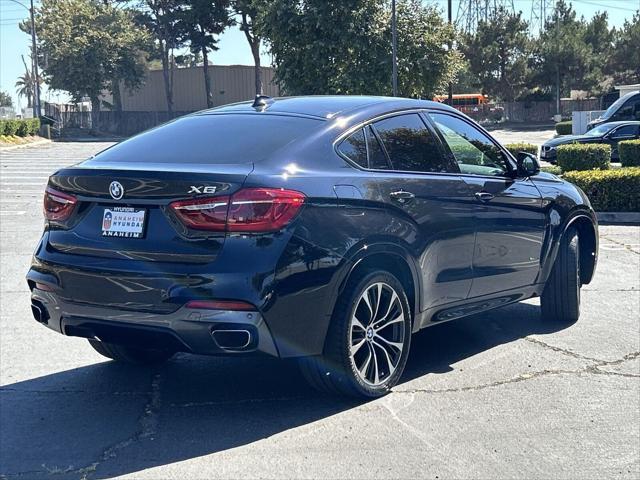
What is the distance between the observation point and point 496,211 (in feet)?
18.8

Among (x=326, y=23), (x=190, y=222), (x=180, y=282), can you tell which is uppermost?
(x=326, y=23)

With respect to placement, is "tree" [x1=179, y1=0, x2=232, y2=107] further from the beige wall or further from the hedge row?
the hedge row

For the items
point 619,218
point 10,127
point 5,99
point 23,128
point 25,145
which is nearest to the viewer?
point 619,218

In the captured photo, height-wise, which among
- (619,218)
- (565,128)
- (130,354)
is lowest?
(619,218)

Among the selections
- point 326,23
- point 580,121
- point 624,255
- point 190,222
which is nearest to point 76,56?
point 326,23

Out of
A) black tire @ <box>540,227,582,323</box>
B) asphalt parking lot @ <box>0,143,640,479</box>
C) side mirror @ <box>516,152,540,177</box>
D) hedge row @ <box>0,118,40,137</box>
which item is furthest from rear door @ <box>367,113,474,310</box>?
hedge row @ <box>0,118,40,137</box>

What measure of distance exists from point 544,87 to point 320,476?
215ft

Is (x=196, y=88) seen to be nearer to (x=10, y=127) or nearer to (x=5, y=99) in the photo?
(x=10, y=127)

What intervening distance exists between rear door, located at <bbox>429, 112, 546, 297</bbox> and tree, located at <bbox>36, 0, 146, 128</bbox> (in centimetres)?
6021

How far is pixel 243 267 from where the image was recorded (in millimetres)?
4082

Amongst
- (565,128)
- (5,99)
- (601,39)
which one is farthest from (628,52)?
(5,99)

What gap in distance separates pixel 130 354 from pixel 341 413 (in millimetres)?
1623

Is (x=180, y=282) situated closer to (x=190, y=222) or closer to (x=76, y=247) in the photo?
(x=190, y=222)

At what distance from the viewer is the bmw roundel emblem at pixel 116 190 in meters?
4.32
